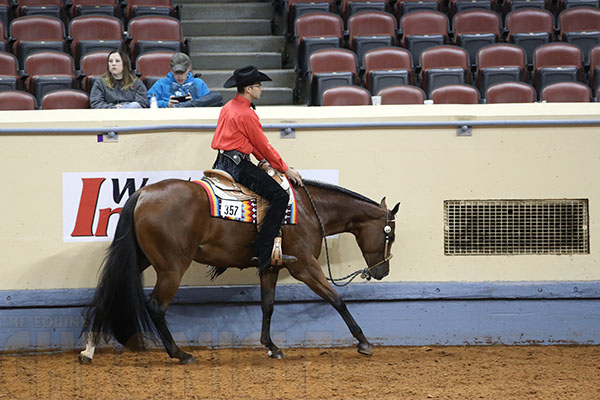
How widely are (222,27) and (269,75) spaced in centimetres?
183

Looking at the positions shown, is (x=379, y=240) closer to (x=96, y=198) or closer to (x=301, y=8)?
(x=96, y=198)

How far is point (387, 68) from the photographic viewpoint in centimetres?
1043

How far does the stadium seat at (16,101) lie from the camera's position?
8.56 metres

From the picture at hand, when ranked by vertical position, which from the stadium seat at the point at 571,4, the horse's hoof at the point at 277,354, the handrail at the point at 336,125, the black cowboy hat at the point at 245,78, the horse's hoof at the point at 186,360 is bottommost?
the horse's hoof at the point at 277,354

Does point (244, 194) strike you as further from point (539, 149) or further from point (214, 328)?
point (539, 149)

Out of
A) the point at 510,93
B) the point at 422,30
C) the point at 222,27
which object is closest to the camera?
the point at 510,93

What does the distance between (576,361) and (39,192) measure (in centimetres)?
481

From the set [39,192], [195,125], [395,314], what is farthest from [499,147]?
[39,192]

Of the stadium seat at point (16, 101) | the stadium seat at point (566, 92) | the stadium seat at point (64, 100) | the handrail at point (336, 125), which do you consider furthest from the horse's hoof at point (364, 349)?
the stadium seat at point (16, 101)

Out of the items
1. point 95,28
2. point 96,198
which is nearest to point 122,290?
point 96,198

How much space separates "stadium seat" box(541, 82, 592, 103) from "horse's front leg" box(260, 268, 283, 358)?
15.6 ft

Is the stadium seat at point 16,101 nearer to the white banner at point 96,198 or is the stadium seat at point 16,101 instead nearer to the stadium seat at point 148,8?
the white banner at point 96,198

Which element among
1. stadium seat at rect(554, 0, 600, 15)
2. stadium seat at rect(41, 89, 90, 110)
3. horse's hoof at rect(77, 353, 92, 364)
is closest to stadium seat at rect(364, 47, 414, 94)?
stadium seat at rect(554, 0, 600, 15)

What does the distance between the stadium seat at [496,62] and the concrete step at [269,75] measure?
2.67 meters
